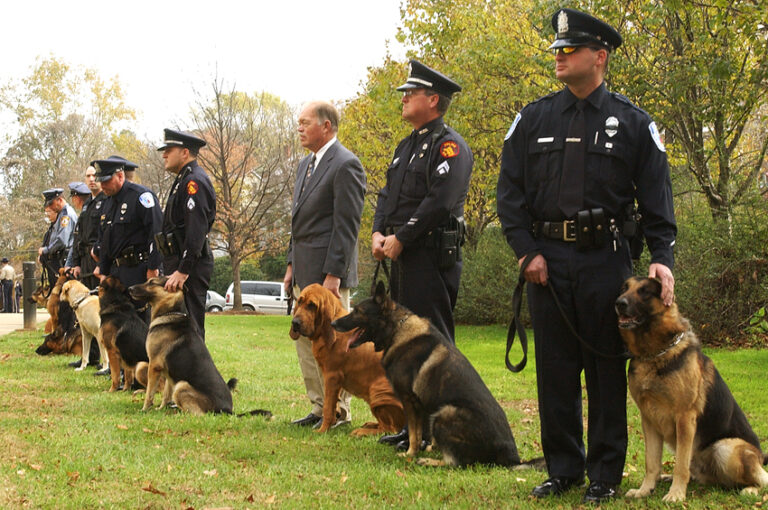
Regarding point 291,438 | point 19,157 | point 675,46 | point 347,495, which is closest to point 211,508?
point 347,495

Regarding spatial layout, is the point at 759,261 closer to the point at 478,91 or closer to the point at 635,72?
the point at 635,72

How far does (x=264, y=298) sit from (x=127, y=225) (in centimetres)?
3203

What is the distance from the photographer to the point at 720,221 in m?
13.5

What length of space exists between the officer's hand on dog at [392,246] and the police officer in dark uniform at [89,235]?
19.6ft

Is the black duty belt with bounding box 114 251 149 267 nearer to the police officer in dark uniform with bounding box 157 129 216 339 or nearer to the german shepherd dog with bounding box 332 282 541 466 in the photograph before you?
the police officer in dark uniform with bounding box 157 129 216 339

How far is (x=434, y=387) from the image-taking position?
5.07 metres

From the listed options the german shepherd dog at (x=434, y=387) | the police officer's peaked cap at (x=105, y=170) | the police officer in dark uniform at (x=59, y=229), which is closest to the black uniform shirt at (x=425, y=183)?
the german shepherd dog at (x=434, y=387)

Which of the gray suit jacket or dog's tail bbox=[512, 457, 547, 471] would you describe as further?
the gray suit jacket

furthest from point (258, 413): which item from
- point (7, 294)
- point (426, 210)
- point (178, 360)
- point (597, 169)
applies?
point (7, 294)

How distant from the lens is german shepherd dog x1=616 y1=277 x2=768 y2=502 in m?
3.97

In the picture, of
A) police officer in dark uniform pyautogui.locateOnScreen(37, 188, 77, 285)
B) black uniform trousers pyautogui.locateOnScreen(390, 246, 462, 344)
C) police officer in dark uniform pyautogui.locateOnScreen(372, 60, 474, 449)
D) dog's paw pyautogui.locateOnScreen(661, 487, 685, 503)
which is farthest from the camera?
police officer in dark uniform pyautogui.locateOnScreen(37, 188, 77, 285)

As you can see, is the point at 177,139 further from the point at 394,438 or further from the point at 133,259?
the point at 394,438

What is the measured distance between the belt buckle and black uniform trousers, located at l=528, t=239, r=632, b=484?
5 cm

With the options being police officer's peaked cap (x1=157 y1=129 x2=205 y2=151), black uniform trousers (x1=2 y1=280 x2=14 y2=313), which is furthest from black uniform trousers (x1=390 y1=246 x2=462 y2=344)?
black uniform trousers (x1=2 y1=280 x2=14 y2=313)
